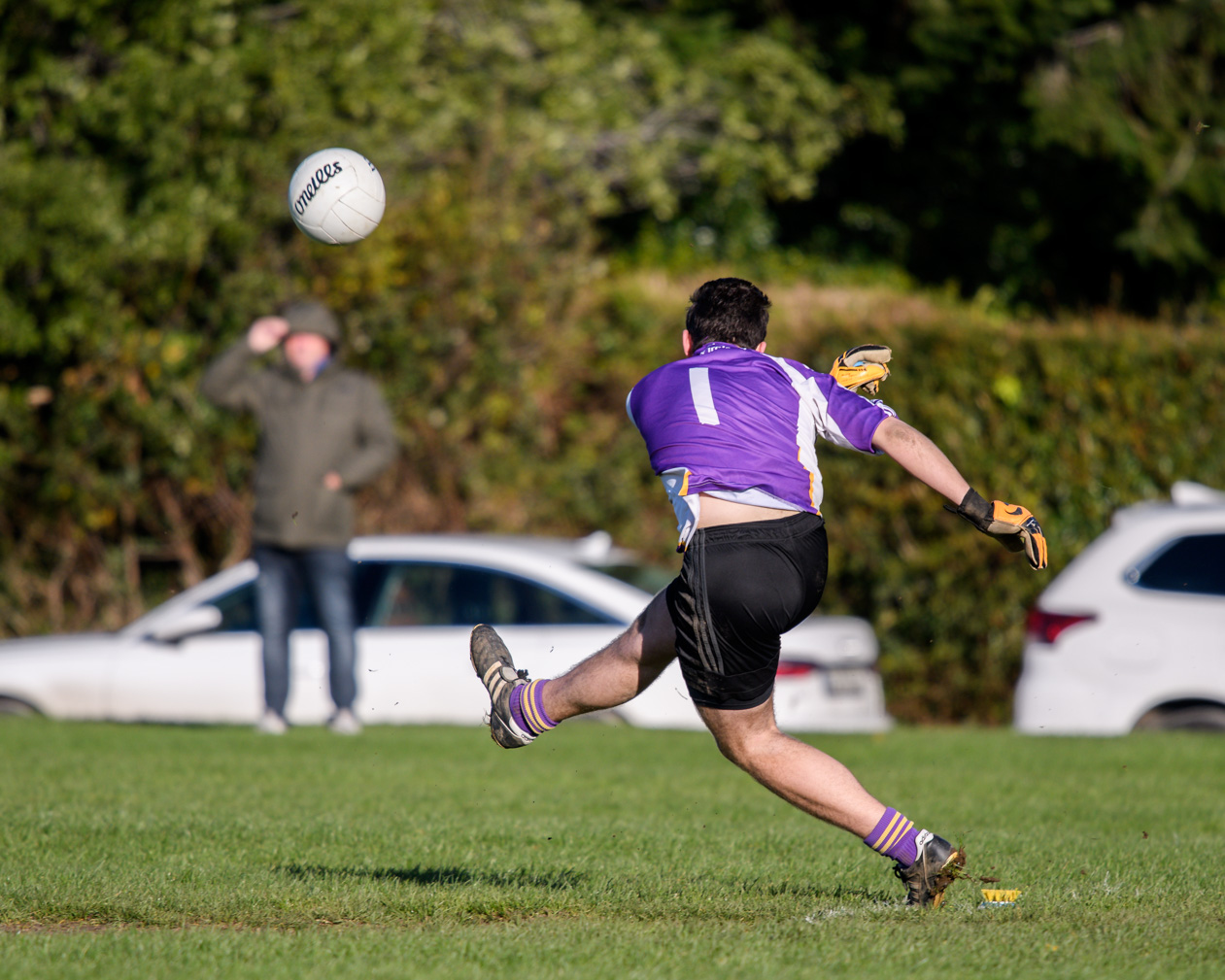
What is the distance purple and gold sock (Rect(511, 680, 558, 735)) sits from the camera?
4.80m

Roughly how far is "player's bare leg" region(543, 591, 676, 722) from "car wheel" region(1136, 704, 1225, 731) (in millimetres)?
5319

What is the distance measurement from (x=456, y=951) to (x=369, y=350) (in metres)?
9.73

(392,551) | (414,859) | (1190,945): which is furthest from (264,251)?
(1190,945)

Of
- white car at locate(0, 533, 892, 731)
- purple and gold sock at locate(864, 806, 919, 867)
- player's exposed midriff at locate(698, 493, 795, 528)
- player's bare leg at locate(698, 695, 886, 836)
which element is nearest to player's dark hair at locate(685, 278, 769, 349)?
player's exposed midriff at locate(698, 493, 795, 528)

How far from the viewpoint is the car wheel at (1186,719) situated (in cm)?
903

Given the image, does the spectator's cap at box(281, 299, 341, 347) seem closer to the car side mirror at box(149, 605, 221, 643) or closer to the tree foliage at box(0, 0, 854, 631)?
the car side mirror at box(149, 605, 221, 643)

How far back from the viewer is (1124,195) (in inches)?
668

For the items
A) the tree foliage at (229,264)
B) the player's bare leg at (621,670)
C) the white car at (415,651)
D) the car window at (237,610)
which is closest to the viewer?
the player's bare leg at (621,670)

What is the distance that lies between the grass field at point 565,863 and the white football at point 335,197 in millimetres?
2393

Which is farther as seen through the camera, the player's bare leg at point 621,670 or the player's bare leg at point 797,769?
the player's bare leg at point 621,670

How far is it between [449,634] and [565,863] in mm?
4612

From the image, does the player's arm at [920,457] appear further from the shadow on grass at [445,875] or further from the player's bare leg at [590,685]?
the shadow on grass at [445,875]

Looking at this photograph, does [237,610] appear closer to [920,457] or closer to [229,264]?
[229,264]

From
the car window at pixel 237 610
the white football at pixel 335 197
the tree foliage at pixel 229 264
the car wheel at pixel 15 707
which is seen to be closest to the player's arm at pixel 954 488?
the white football at pixel 335 197
